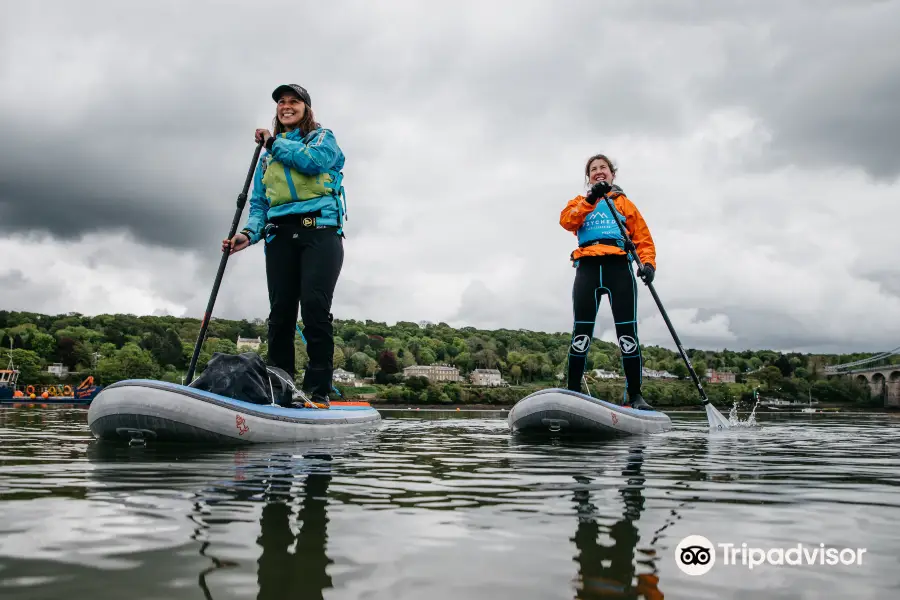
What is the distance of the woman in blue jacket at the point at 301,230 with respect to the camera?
291 inches

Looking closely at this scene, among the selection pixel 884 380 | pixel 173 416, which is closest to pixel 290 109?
pixel 173 416

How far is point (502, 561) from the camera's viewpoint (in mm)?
2086

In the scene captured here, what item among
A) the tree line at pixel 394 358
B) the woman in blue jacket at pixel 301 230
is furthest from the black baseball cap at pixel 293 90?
the tree line at pixel 394 358

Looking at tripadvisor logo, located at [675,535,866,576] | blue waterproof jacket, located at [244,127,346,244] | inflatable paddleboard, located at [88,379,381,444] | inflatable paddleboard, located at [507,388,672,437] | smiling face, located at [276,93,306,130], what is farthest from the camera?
inflatable paddleboard, located at [507,388,672,437]

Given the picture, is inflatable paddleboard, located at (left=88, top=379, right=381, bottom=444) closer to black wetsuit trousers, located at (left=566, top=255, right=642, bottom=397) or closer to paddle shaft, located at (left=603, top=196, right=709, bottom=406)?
black wetsuit trousers, located at (left=566, top=255, right=642, bottom=397)

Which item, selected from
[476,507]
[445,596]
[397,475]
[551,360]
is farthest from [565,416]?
[551,360]

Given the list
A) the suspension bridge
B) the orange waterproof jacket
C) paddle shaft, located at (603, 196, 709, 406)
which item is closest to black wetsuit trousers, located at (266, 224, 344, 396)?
the orange waterproof jacket

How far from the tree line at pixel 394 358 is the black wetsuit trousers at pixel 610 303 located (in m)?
46.1

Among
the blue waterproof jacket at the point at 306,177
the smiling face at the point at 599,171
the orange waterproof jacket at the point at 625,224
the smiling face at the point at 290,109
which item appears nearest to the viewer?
the blue waterproof jacket at the point at 306,177

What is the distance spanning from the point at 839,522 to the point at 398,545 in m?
1.77

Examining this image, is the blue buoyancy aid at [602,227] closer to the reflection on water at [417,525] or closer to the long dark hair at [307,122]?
the long dark hair at [307,122]

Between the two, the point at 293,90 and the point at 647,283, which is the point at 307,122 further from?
the point at 647,283

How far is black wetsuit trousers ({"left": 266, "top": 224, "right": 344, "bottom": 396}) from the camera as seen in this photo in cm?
743

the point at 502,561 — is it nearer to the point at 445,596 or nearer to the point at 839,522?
the point at 445,596
